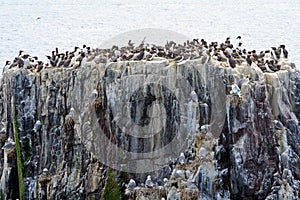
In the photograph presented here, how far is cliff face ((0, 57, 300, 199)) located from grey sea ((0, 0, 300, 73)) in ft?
42.6

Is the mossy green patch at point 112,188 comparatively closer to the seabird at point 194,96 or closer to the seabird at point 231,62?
the seabird at point 194,96

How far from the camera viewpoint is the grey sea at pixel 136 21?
36.0m

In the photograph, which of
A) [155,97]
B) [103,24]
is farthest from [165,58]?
[103,24]

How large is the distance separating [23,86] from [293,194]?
1013 cm

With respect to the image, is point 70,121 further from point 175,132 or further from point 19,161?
point 175,132

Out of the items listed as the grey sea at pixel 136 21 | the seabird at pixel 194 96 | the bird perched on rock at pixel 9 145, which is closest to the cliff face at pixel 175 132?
the seabird at pixel 194 96

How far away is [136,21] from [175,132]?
70.9ft

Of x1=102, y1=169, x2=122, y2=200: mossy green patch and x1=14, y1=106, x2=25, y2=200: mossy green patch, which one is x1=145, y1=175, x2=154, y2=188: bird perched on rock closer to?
x1=102, y1=169, x2=122, y2=200: mossy green patch

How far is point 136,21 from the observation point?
40.3 meters

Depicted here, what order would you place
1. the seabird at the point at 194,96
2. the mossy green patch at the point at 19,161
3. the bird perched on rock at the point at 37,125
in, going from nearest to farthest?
the seabird at the point at 194,96 → the mossy green patch at the point at 19,161 → the bird perched on rock at the point at 37,125

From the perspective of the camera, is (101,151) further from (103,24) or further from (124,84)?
(103,24)

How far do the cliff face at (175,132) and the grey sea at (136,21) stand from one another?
1297cm

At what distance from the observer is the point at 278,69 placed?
2195 centimetres

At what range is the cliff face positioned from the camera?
764 inches
